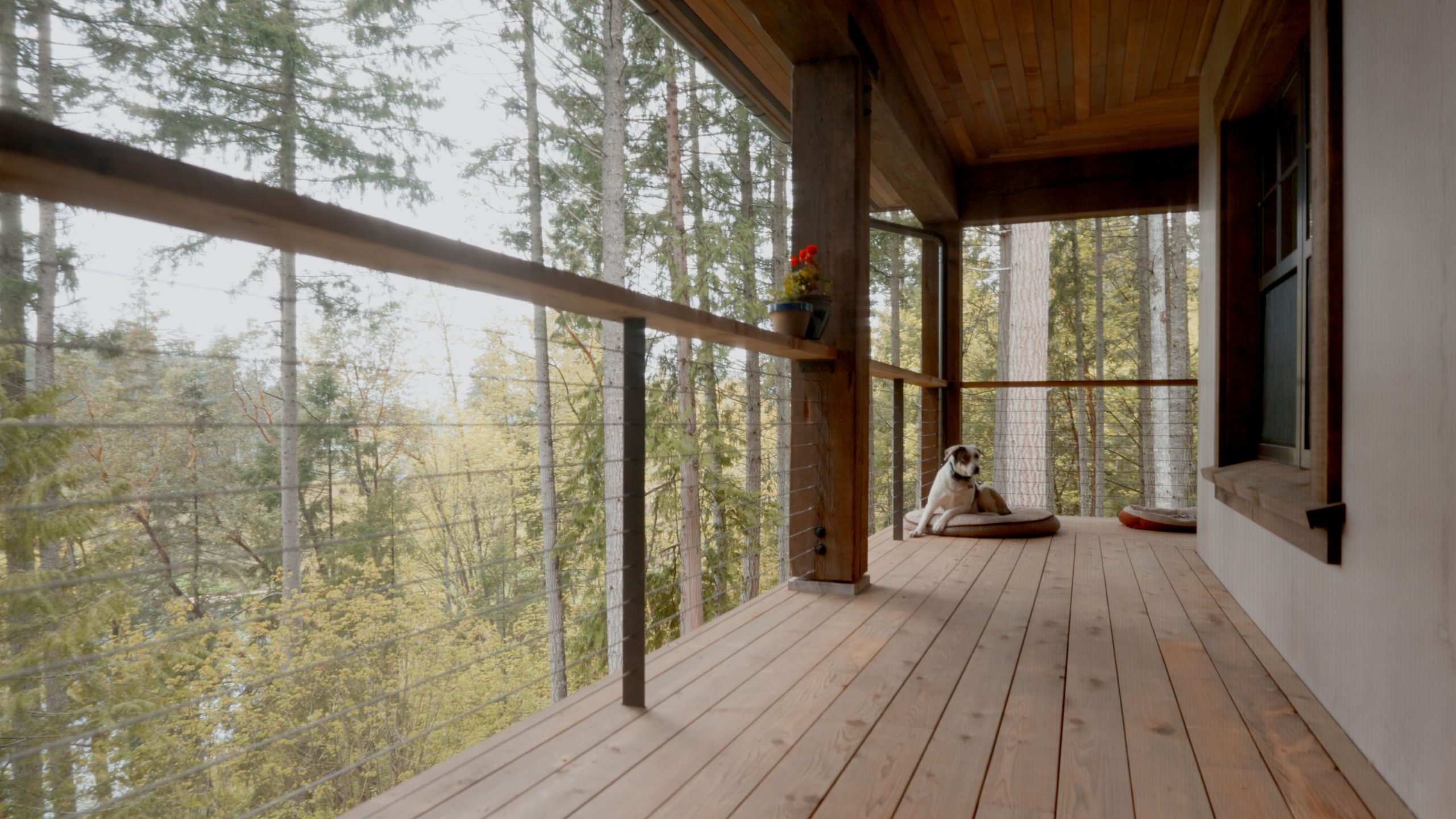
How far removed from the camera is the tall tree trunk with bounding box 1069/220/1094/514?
12.5 metres

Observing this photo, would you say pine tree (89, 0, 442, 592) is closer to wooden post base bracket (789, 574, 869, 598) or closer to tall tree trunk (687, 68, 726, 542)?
tall tree trunk (687, 68, 726, 542)

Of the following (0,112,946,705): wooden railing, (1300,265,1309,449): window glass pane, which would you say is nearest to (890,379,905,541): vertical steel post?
(1300,265,1309,449): window glass pane

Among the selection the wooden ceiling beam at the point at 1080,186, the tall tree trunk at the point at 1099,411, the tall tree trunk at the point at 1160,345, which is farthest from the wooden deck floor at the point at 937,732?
the tall tree trunk at the point at 1099,411

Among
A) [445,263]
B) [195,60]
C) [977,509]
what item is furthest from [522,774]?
[195,60]

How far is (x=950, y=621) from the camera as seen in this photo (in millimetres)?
2541

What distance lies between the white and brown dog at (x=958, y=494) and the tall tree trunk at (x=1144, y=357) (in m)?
7.47

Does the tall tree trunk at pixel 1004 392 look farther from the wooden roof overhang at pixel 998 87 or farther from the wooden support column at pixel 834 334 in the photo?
the wooden support column at pixel 834 334

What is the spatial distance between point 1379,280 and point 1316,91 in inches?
21.3

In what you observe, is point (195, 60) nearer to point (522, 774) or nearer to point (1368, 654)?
point (522, 774)

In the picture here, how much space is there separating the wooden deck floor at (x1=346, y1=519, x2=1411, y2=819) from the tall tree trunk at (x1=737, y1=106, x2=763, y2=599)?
626 cm

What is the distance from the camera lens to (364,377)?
8.63 meters

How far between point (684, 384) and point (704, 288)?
1024 mm

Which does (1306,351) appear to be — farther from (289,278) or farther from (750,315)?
(289,278)

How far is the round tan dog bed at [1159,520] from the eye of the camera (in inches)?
174
